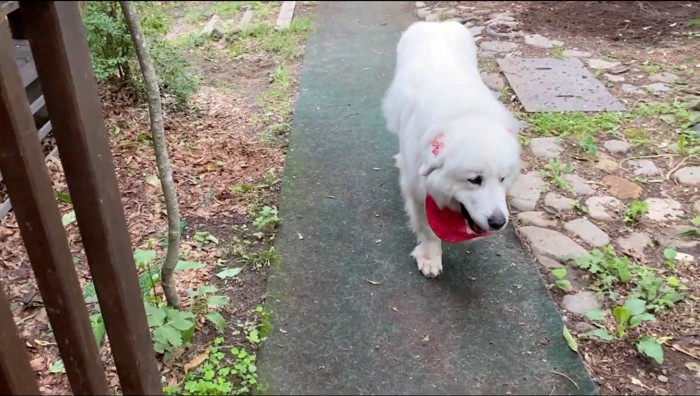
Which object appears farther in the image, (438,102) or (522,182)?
(522,182)

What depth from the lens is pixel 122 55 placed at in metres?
4.28

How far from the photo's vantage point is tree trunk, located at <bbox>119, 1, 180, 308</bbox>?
6.53 feet

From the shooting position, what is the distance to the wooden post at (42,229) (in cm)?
142

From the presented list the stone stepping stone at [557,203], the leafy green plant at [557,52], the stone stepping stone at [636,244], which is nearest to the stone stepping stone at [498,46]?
the leafy green plant at [557,52]

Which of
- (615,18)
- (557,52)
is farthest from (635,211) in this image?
(615,18)

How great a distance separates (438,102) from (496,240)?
0.84 meters

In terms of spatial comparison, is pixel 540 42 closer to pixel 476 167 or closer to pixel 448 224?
pixel 448 224

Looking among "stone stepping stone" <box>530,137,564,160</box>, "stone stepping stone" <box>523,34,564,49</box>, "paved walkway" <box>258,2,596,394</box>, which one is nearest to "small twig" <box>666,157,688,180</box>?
"stone stepping stone" <box>530,137,564,160</box>

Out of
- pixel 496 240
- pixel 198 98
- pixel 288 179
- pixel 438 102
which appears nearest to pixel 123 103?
pixel 198 98

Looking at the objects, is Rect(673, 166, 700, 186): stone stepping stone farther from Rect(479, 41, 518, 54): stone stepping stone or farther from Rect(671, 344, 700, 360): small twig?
Rect(479, 41, 518, 54): stone stepping stone

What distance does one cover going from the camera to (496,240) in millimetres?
3148

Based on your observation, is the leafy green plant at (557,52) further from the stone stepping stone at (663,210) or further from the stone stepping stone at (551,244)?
the stone stepping stone at (551,244)

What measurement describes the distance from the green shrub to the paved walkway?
1.15m

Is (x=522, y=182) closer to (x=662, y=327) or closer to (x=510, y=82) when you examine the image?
(x=662, y=327)
